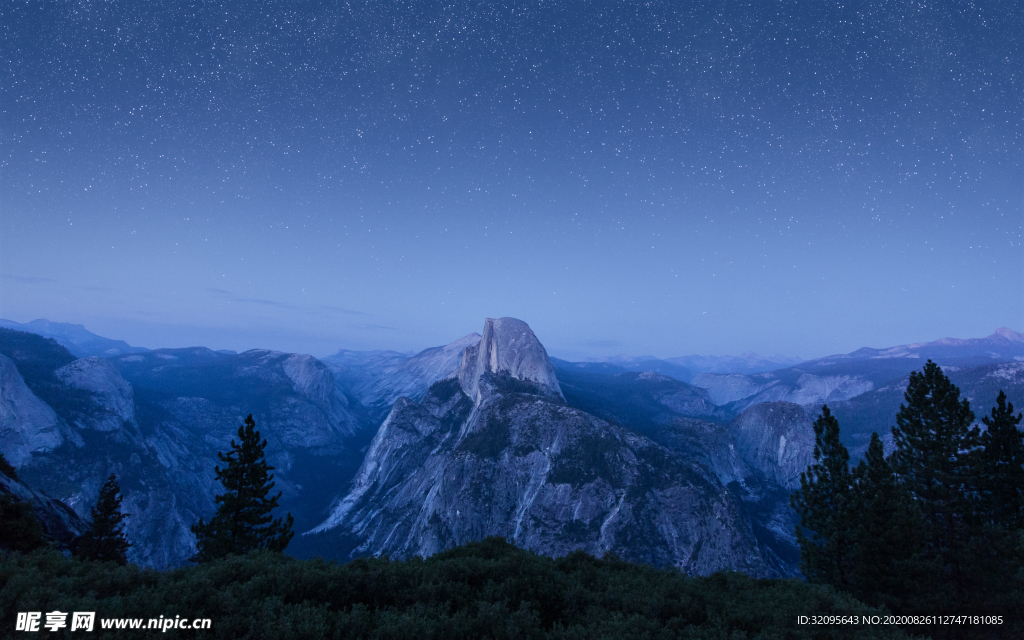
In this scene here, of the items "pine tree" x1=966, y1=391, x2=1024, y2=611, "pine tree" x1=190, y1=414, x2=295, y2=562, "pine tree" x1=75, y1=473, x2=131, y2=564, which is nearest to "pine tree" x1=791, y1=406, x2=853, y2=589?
"pine tree" x1=966, y1=391, x2=1024, y2=611

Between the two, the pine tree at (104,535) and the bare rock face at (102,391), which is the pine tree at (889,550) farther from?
the bare rock face at (102,391)

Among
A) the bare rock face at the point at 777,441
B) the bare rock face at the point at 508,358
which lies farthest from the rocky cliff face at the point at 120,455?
the bare rock face at the point at 777,441

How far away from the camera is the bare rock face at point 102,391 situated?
13300 centimetres

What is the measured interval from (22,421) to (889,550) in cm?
18710

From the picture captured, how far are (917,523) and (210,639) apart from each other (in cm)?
3394

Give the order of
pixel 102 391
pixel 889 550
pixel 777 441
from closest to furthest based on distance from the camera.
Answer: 1. pixel 889 550
2. pixel 102 391
3. pixel 777 441

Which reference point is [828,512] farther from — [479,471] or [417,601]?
[479,471]

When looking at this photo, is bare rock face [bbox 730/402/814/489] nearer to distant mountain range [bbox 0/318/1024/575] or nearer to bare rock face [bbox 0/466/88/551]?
distant mountain range [bbox 0/318/1024/575]

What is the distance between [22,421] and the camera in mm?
111312

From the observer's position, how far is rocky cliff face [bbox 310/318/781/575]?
81.9m

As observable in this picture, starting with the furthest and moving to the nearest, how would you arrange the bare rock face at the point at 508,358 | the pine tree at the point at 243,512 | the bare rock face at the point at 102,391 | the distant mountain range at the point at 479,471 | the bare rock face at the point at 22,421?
the bare rock face at the point at 508,358 < the bare rock face at the point at 102,391 < the bare rock face at the point at 22,421 < the distant mountain range at the point at 479,471 < the pine tree at the point at 243,512

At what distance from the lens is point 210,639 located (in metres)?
9.25

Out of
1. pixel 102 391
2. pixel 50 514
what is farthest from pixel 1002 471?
pixel 102 391

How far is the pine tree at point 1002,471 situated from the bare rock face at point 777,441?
154024mm
